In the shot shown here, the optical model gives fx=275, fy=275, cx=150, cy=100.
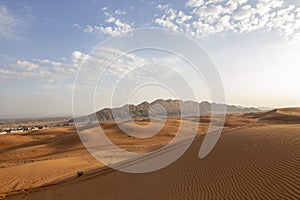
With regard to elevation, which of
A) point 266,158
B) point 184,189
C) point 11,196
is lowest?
point 11,196

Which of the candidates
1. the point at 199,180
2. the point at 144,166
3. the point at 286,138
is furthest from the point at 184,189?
the point at 286,138

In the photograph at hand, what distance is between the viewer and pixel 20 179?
15734 mm

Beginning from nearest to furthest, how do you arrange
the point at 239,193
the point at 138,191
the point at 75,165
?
the point at 239,193
the point at 138,191
the point at 75,165

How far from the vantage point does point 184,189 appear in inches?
367

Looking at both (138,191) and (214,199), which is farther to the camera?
(138,191)

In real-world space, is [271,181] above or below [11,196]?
above

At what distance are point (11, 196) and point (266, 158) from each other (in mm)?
10860

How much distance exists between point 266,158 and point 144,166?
667 cm

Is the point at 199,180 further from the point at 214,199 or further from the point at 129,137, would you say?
the point at 129,137

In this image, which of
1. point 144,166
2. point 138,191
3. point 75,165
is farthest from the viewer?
point 75,165

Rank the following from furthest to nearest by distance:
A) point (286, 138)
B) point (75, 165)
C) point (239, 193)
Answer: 1. point (75, 165)
2. point (286, 138)
3. point (239, 193)

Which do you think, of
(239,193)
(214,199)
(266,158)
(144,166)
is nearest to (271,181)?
(239,193)

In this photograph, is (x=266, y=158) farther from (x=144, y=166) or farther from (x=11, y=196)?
(x=11, y=196)

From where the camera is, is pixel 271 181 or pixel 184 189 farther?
pixel 184 189
